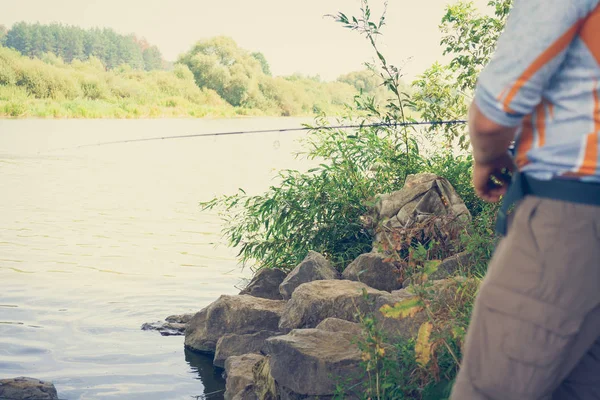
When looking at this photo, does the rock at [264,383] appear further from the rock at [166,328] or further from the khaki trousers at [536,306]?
the khaki trousers at [536,306]

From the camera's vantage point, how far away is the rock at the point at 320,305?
5.08 metres

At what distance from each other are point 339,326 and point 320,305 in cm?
41

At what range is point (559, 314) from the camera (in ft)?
5.57

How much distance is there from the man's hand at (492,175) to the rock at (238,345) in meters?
3.93

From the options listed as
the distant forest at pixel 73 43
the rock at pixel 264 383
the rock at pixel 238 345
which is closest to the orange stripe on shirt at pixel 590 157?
the rock at pixel 264 383

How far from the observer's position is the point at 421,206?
606cm

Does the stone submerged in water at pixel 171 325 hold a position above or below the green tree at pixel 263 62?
below

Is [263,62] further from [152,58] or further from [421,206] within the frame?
[421,206]

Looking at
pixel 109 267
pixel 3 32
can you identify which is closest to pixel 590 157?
pixel 109 267

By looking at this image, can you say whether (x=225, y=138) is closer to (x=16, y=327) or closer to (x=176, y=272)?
(x=176, y=272)

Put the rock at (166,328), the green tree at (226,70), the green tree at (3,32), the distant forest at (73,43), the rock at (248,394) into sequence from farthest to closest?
1. the green tree at (3,32)
2. the distant forest at (73,43)
3. the green tree at (226,70)
4. the rock at (166,328)
5. the rock at (248,394)

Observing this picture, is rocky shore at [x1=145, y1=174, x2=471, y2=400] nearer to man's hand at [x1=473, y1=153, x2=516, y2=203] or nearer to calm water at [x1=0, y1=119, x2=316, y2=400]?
calm water at [x1=0, y1=119, x2=316, y2=400]

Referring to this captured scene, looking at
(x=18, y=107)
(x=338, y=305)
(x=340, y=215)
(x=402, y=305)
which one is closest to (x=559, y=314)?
(x=402, y=305)

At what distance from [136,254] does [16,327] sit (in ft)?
10.4
